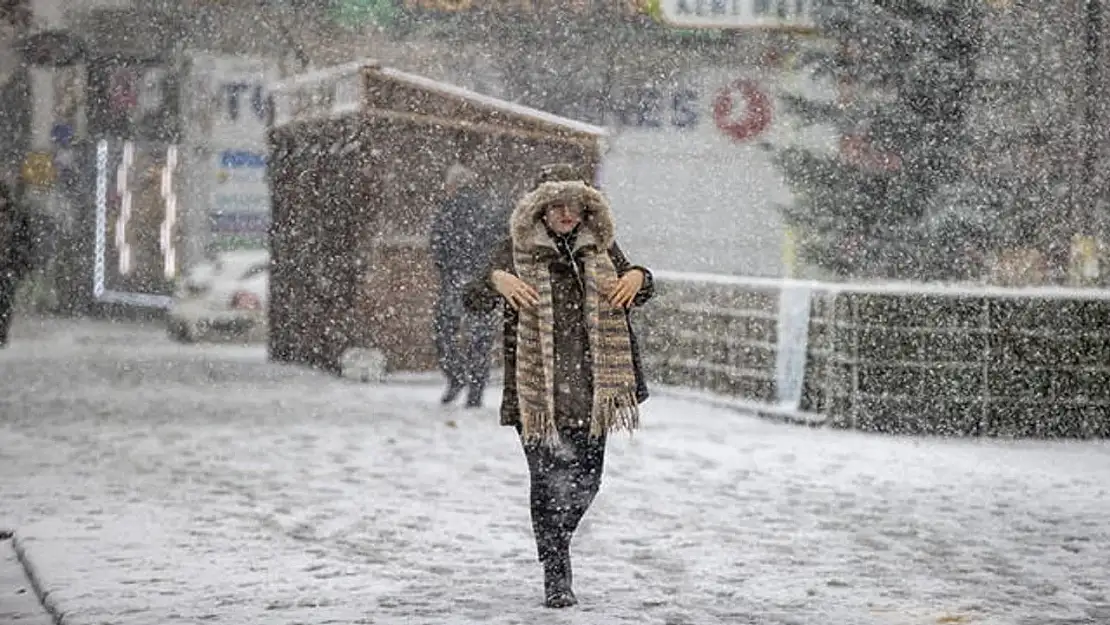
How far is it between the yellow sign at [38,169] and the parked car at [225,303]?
8728 mm

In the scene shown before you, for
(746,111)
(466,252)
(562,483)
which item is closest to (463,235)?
(466,252)

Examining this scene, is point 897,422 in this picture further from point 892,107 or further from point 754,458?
point 892,107

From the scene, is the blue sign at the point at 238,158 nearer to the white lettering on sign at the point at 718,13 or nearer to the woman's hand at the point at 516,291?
the white lettering on sign at the point at 718,13

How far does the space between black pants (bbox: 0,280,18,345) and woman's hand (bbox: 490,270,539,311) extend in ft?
56.9

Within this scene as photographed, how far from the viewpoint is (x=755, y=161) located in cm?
3394

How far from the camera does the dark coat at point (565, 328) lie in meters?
7.10

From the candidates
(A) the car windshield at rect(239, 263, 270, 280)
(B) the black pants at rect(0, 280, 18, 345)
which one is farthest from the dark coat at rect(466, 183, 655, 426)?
(A) the car windshield at rect(239, 263, 270, 280)

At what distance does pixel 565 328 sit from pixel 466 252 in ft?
29.5

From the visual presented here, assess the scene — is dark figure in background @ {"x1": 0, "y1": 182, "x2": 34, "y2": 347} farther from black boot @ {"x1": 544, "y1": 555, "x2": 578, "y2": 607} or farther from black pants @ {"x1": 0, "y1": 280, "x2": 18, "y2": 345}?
black boot @ {"x1": 544, "y1": 555, "x2": 578, "y2": 607}

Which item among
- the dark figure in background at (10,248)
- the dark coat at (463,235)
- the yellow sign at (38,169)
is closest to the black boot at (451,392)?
the dark coat at (463,235)

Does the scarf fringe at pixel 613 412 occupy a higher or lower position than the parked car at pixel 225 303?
higher

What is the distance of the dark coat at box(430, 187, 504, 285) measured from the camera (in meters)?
16.1

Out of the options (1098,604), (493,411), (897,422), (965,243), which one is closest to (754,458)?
(897,422)

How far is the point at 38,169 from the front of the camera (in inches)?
1403
